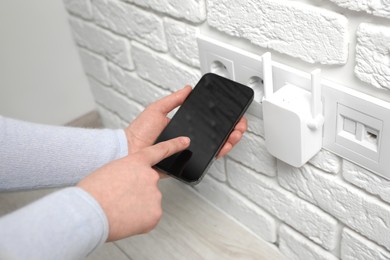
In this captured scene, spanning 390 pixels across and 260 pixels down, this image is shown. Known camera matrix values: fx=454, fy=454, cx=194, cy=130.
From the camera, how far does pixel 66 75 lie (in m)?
0.90

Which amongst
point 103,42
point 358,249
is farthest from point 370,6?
point 103,42

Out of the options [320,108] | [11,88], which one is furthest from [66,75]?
[320,108]

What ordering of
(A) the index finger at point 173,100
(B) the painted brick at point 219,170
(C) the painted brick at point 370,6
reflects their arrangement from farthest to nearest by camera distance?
(B) the painted brick at point 219,170
(A) the index finger at point 173,100
(C) the painted brick at point 370,6

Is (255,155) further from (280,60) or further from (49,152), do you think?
(49,152)

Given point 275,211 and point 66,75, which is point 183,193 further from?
point 66,75

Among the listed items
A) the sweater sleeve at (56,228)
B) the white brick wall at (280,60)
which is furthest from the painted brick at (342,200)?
the sweater sleeve at (56,228)

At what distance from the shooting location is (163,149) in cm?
49

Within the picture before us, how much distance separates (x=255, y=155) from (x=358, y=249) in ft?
0.55

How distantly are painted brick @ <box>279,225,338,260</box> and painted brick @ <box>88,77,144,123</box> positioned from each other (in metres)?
0.33

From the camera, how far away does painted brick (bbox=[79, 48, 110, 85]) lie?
83 cm

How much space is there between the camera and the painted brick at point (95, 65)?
2.71ft

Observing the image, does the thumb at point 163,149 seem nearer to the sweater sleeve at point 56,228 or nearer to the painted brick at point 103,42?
the sweater sleeve at point 56,228

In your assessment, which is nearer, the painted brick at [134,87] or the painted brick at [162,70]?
the painted brick at [162,70]

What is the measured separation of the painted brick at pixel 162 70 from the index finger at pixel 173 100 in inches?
1.8
